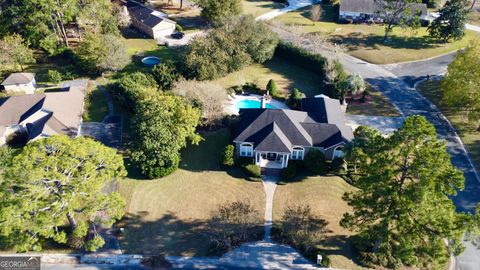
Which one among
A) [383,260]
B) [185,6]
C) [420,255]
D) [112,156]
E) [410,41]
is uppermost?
[185,6]

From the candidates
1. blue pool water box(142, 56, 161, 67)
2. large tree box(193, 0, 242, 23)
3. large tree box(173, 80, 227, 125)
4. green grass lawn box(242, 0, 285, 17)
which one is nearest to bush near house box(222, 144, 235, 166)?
large tree box(173, 80, 227, 125)

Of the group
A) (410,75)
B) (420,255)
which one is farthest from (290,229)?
(410,75)

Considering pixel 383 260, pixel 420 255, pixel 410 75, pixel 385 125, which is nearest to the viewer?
pixel 420 255

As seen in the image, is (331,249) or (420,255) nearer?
(420,255)

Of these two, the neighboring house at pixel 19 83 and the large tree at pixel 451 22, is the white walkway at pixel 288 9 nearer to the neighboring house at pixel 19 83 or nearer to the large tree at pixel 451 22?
the large tree at pixel 451 22

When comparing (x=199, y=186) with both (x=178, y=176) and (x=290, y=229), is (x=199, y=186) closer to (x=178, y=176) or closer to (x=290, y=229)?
(x=178, y=176)

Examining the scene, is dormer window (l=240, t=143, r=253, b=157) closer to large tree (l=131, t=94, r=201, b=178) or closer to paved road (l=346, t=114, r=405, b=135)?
large tree (l=131, t=94, r=201, b=178)

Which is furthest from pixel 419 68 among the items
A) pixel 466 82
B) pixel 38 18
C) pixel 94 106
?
pixel 38 18
